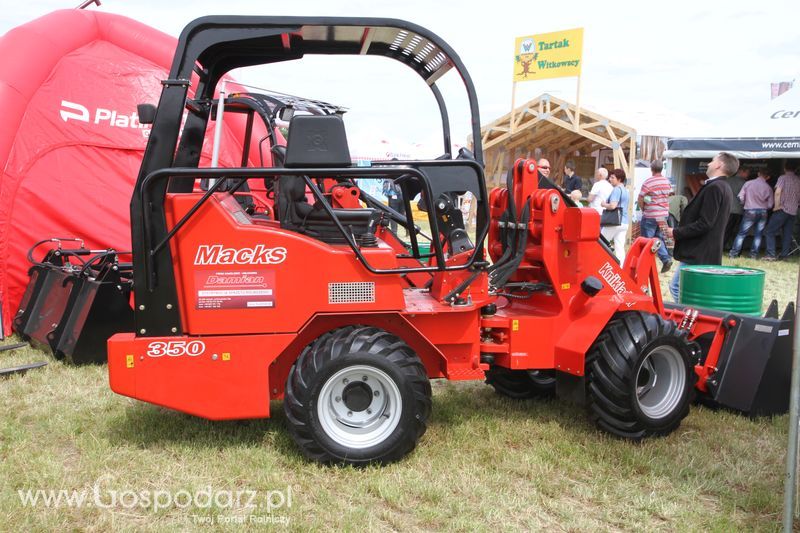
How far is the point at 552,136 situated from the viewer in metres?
20.2

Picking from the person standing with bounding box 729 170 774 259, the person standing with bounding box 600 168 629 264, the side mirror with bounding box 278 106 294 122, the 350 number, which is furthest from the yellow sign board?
the 350 number

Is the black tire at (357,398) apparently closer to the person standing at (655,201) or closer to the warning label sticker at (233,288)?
the warning label sticker at (233,288)

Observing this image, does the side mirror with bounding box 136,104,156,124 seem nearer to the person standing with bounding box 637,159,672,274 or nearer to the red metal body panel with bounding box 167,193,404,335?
the red metal body panel with bounding box 167,193,404,335

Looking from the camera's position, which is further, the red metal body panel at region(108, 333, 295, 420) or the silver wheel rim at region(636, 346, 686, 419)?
the silver wheel rim at region(636, 346, 686, 419)

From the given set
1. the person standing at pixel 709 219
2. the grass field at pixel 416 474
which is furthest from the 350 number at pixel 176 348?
Answer: the person standing at pixel 709 219

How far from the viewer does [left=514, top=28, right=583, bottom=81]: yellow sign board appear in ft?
54.6

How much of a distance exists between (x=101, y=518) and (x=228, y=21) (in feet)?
8.63

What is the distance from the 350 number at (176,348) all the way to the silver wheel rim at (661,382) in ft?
8.80

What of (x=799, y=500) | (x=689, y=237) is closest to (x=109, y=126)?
(x=689, y=237)

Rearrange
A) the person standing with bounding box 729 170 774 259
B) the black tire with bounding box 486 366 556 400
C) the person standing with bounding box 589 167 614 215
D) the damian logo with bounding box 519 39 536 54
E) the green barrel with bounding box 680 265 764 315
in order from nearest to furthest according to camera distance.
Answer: the black tire with bounding box 486 366 556 400, the green barrel with bounding box 680 265 764 315, the person standing with bounding box 589 167 614 215, the person standing with bounding box 729 170 774 259, the damian logo with bounding box 519 39 536 54

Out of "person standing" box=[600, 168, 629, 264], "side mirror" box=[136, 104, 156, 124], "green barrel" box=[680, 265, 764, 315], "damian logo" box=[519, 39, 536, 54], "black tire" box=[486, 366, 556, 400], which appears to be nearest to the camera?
"side mirror" box=[136, 104, 156, 124]

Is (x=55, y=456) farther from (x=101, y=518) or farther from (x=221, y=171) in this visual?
(x=221, y=171)

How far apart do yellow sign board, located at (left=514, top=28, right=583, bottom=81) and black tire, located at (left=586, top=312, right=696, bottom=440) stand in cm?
1328

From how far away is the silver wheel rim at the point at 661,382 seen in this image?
4504 millimetres
